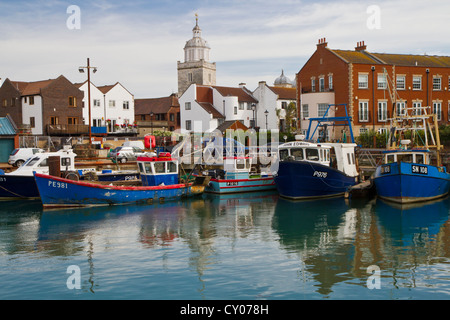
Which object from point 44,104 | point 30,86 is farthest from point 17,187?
point 30,86

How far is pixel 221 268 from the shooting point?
1572cm

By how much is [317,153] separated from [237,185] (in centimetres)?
717

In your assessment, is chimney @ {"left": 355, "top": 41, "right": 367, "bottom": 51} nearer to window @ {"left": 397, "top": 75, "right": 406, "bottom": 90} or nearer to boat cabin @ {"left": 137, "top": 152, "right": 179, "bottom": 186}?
window @ {"left": 397, "top": 75, "right": 406, "bottom": 90}

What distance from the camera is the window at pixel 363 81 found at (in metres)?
53.0

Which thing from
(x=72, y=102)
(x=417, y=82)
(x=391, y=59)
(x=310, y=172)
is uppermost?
(x=391, y=59)

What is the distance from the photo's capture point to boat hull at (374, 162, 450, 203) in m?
27.7

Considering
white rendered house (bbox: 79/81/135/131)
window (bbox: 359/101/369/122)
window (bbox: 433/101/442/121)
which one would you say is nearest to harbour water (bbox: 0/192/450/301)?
window (bbox: 359/101/369/122)

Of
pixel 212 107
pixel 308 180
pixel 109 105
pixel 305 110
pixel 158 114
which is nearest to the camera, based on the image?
pixel 308 180

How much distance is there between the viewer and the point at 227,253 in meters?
17.8

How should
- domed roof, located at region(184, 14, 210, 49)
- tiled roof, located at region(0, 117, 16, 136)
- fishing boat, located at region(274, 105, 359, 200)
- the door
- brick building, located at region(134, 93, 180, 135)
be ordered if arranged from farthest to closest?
1. domed roof, located at region(184, 14, 210, 49)
2. brick building, located at region(134, 93, 180, 135)
3. the door
4. tiled roof, located at region(0, 117, 16, 136)
5. fishing boat, located at region(274, 105, 359, 200)

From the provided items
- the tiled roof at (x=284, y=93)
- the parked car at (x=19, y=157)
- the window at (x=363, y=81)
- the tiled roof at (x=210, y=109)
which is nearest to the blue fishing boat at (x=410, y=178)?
the window at (x=363, y=81)

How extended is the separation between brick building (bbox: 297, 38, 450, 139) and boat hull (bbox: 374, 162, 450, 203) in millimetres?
23187

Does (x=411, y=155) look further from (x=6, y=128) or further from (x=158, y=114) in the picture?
(x=158, y=114)

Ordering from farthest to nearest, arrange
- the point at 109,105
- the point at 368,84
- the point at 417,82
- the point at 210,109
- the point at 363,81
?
the point at 210,109, the point at 109,105, the point at 417,82, the point at 368,84, the point at 363,81
